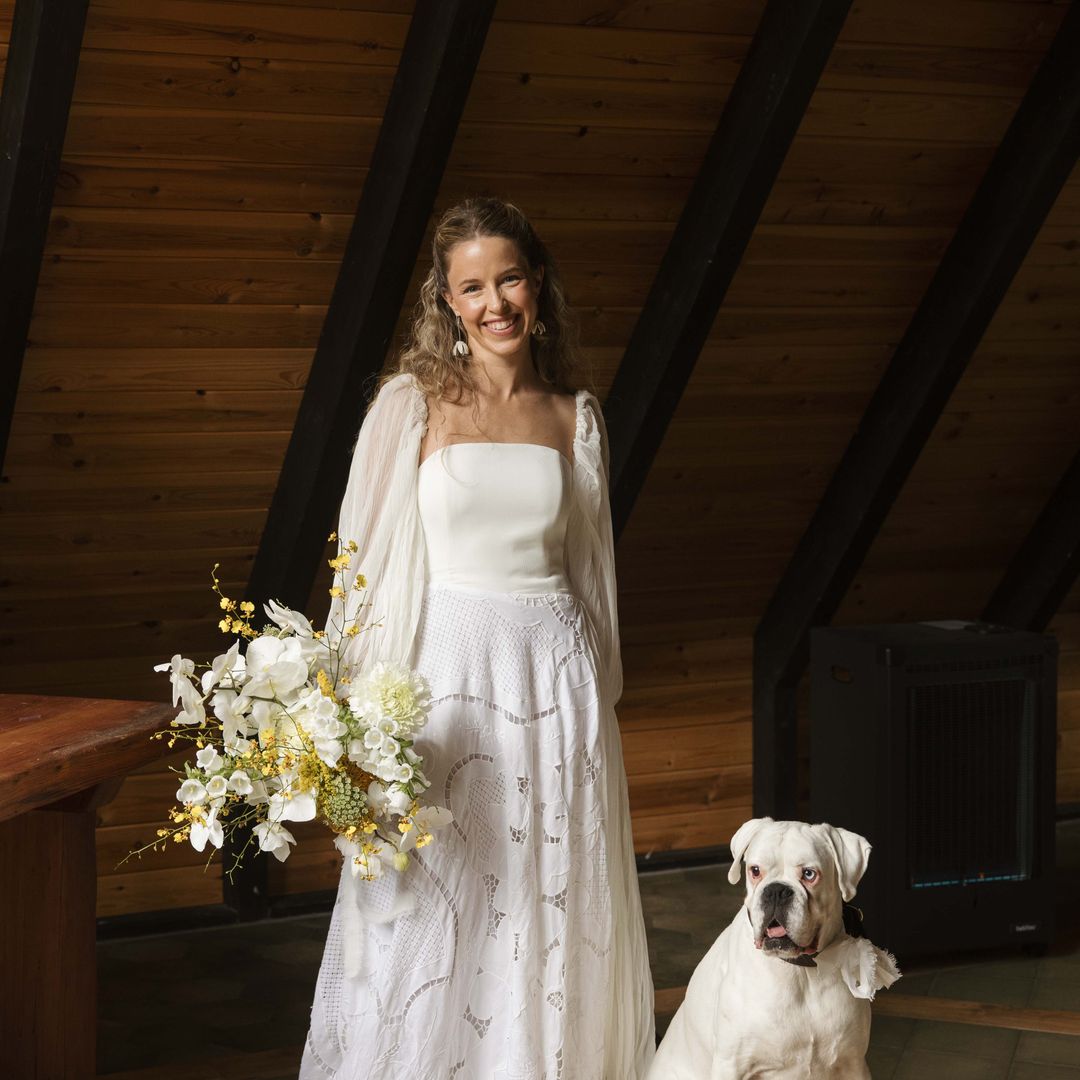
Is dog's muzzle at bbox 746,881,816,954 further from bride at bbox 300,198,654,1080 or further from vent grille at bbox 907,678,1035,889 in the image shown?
vent grille at bbox 907,678,1035,889

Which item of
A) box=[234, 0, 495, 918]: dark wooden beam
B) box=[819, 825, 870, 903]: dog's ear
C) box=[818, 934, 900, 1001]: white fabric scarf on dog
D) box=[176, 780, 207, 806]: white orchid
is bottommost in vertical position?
box=[818, 934, 900, 1001]: white fabric scarf on dog

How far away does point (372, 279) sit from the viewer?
10.8ft

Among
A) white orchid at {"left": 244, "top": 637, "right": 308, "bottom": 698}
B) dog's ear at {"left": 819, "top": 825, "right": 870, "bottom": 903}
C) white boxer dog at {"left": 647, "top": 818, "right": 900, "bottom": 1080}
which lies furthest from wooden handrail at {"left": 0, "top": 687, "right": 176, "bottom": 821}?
dog's ear at {"left": 819, "top": 825, "right": 870, "bottom": 903}

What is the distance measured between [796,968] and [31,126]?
6.55 feet

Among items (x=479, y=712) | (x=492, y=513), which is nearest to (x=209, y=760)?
(x=479, y=712)

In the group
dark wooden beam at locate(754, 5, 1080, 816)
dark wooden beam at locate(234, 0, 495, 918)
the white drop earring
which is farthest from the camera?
dark wooden beam at locate(754, 5, 1080, 816)

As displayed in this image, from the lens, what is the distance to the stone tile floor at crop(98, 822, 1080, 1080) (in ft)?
11.4

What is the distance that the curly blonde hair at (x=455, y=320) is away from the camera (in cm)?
262

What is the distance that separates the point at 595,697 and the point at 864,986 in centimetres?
65

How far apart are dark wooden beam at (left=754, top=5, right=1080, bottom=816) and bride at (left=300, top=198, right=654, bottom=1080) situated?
156 centimetres

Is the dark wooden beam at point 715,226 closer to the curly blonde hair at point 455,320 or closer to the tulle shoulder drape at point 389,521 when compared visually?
the curly blonde hair at point 455,320

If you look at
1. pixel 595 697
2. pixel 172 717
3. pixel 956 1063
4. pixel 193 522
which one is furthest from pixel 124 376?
pixel 956 1063

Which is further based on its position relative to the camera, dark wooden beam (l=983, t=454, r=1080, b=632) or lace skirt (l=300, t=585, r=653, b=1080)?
dark wooden beam (l=983, t=454, r=1080, b=632)

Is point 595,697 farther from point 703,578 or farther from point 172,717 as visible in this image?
point 703,578
